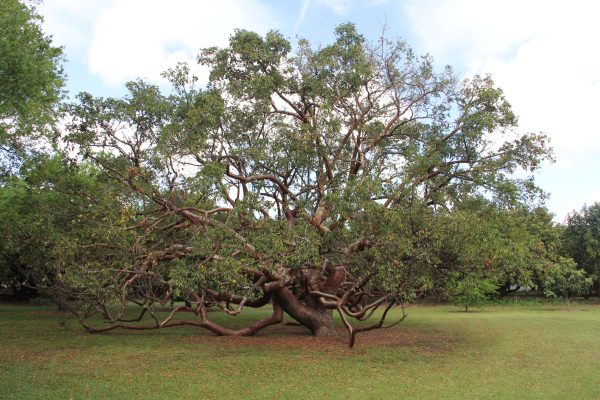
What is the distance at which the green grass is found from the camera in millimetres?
8180

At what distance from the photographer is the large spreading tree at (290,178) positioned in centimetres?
1115

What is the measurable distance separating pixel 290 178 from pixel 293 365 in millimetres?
5715

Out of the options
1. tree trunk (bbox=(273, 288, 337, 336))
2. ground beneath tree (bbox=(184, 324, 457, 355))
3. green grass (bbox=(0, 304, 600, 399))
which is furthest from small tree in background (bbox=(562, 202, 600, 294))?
tree trunk (bbox=(273, 288, 337, 336))

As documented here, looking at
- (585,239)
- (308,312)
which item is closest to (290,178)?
(308,312)

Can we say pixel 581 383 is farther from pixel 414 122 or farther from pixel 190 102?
pixel 190 102

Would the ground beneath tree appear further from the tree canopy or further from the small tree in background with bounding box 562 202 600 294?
the small tree in background with bounding box 562 202 600 294

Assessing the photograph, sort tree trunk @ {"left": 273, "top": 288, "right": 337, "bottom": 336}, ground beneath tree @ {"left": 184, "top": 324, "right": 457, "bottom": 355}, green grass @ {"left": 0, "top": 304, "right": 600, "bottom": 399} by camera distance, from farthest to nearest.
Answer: tree trunk @ {"left": 273, "top": 288, "right": 337, "bottom": 336}
ground beneath tree @ {"left": 184, "top": 324, "right": 457, "bottom": 355}
green grass @ {"left": 0, "top": 304, "right": 600, "bottom": 399}

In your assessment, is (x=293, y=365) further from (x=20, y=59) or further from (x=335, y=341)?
(x=20, y=59)

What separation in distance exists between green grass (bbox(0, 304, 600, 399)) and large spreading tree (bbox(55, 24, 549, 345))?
1.23 m

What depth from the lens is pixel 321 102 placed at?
13.9 meters

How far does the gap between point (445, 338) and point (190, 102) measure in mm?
10500

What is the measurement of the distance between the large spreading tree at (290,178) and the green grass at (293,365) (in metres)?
1.23

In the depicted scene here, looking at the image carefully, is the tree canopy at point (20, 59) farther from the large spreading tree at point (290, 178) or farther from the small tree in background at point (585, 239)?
the small tree in background at point (585, 239)

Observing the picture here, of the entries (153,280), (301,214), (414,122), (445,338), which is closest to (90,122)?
(153,280)
